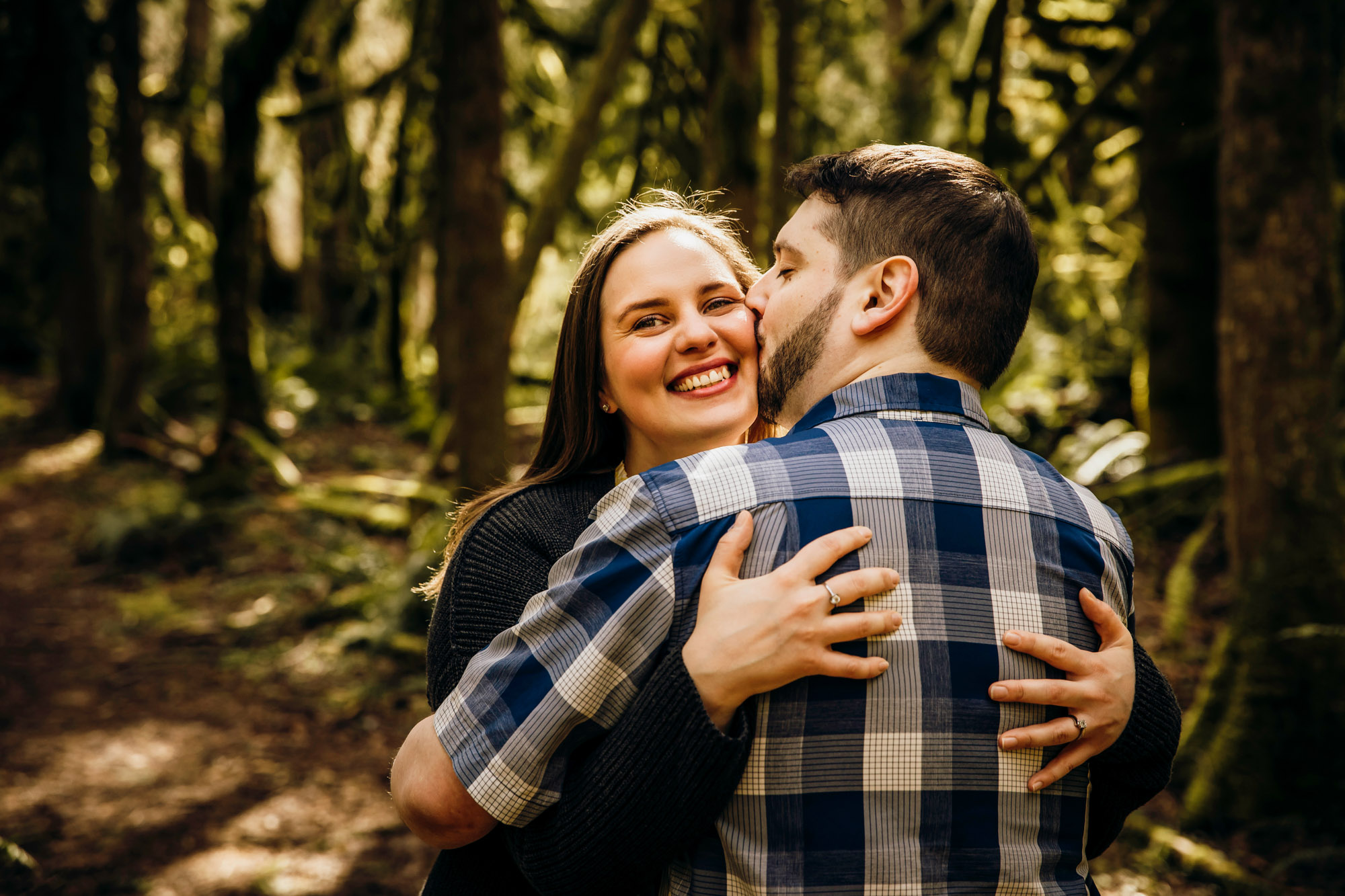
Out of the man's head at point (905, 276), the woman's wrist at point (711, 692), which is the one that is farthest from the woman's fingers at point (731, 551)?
the man's head at point (905, 276)

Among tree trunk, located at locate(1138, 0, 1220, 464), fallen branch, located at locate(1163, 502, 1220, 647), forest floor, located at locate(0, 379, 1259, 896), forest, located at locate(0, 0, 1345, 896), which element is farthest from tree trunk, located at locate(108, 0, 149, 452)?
fallen branch, located at locate(1163, 502, 1220, 647)

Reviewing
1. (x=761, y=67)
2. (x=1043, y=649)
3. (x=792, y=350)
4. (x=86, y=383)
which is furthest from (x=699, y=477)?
(x=86, y=383)

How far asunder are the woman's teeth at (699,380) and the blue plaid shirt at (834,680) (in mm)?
747

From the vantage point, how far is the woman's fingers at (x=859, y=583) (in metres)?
1.33

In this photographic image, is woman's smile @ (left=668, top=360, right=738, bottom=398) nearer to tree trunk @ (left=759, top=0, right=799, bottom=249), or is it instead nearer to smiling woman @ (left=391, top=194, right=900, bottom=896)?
smiling woman @ (left=391, top=194, right=900, bottom=896)

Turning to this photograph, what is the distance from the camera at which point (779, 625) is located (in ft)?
4.30

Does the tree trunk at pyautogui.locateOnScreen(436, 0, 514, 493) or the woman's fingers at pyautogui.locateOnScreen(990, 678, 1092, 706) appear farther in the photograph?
the tree trunk at pyautogui.locateOnScreen(436, 0, 514, 493)

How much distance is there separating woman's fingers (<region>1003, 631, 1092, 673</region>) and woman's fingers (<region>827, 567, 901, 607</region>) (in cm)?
22

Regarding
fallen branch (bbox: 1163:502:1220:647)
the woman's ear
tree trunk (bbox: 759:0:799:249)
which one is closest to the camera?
the woman's ear

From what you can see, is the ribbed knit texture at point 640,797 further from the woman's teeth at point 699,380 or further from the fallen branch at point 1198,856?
the fallen branch at point 1198,856

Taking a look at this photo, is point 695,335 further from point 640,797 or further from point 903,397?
point 640,797

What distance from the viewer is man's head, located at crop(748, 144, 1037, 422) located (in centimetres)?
162

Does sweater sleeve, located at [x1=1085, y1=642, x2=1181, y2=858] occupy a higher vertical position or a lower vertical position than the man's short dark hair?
lower

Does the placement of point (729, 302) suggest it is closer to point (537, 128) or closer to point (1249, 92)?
point (1249, 92)
